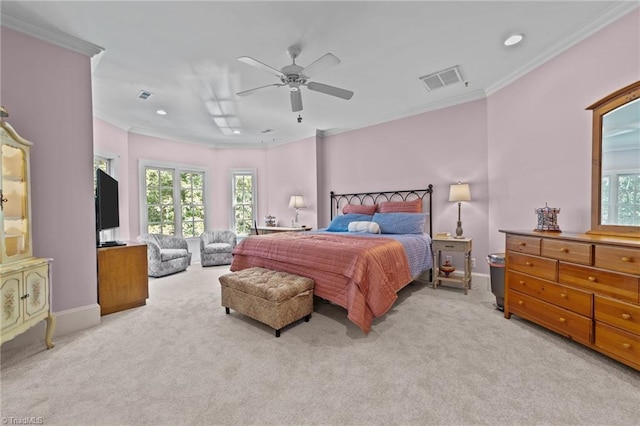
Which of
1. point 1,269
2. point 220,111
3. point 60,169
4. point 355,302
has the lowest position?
point 355,302

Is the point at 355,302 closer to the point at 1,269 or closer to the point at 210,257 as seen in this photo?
the point at 1,269

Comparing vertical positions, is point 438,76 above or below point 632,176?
above

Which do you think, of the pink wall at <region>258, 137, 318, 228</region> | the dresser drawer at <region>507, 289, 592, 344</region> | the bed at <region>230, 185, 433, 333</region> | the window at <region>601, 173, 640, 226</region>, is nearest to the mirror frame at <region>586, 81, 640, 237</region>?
the window at <region>601, 173, 640, 226</region>

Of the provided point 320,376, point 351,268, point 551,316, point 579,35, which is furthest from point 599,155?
point 320,376

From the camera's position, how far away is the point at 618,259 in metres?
1.92

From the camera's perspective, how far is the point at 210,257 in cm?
569

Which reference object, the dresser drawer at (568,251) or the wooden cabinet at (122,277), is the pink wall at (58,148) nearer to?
the wooden cabinet at (122,277)

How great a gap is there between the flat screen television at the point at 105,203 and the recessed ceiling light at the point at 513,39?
4870 mm

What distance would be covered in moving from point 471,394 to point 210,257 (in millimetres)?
5205

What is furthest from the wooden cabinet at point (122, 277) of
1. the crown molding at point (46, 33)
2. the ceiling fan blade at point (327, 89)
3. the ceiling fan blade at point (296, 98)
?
the ceiling fan blade at point (327, 89)

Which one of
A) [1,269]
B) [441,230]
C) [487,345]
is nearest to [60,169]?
[1,269]

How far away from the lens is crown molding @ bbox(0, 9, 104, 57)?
7.70ft

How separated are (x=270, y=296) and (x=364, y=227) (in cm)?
224

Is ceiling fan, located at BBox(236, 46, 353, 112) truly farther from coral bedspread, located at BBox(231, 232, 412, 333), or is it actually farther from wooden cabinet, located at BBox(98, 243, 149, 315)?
wooden cabinet, located at BBox(98, 243, 149, 315)
